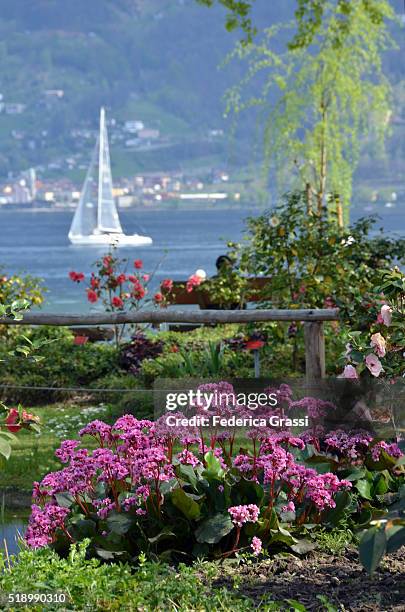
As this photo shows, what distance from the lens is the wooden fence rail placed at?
19.6 ft

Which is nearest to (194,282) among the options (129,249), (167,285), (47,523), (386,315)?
(167,285)

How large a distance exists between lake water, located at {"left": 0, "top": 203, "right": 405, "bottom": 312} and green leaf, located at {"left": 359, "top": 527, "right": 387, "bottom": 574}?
38.4m

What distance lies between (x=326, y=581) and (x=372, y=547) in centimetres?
95

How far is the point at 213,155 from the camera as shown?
10119 cm

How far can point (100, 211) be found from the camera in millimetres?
58562

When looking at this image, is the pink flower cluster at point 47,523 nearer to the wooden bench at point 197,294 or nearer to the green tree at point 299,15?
the wooden bench at point 197,294

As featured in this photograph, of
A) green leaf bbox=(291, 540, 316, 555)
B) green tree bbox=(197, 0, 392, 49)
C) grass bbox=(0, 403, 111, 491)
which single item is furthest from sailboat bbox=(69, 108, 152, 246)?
green leaf bbox=(291, 540, 316, 555)

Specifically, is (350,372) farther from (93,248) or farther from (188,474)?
(93,248)

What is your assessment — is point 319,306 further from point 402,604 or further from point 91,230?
point 91,230

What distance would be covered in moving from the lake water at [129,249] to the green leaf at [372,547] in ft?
126

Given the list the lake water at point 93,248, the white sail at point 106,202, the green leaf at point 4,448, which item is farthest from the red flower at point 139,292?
the white sail at point 106,202

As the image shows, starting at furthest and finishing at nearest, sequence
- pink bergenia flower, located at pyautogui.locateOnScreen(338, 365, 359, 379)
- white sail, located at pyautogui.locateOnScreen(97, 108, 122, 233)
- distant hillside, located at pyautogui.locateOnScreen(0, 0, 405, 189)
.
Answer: distant hillside, located at pyautogui.locateOnScreen(0, 0, 405, 189), white sail, located at pyautogui.locateOnScreen(97, 108, 122, 233), pink bergenia flower, located at pyautogui.locateOnScreen(338, 365, 359, 379)

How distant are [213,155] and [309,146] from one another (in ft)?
272

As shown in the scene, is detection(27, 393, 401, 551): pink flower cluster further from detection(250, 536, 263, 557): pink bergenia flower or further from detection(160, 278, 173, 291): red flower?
detection(160, 278, 173, 291): red flower
